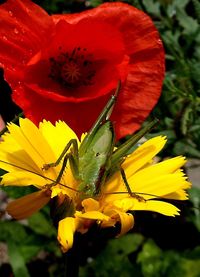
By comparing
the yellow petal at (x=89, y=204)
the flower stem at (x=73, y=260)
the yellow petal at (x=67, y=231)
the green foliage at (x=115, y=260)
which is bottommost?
the green foliage at (x=115, y=260)

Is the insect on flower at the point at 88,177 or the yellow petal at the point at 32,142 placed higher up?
the yellow petal at the point at 32,142

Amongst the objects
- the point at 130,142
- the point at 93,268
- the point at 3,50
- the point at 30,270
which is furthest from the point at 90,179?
the point at 30,270

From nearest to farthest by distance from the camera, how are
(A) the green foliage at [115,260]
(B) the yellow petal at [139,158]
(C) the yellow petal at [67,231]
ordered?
(C) the yellow petal at [67,231]
(B) the yellow petal at [139,158]
(A) the green foliage at [115,260]

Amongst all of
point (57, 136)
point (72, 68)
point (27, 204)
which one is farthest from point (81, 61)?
point (27, 204)

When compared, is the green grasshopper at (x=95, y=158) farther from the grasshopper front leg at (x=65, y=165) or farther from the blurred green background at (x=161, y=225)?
the blurred green background at (x=161, y=225)

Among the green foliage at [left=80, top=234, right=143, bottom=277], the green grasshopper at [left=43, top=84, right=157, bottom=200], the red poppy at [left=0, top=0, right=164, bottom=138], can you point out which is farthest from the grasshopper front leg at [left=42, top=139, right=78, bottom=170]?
the green foliage at [left=80, top=234, right=143, bottom=277]

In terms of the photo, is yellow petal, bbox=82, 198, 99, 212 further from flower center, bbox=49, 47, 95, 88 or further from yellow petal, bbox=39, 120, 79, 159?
flower center, bbox=49, 47, 95, 88

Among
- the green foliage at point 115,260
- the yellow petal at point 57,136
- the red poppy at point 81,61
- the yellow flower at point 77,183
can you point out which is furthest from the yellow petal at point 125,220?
the green foliage at point 115,260

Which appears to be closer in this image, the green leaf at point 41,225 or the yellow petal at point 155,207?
the yellow petal at point 155,207
